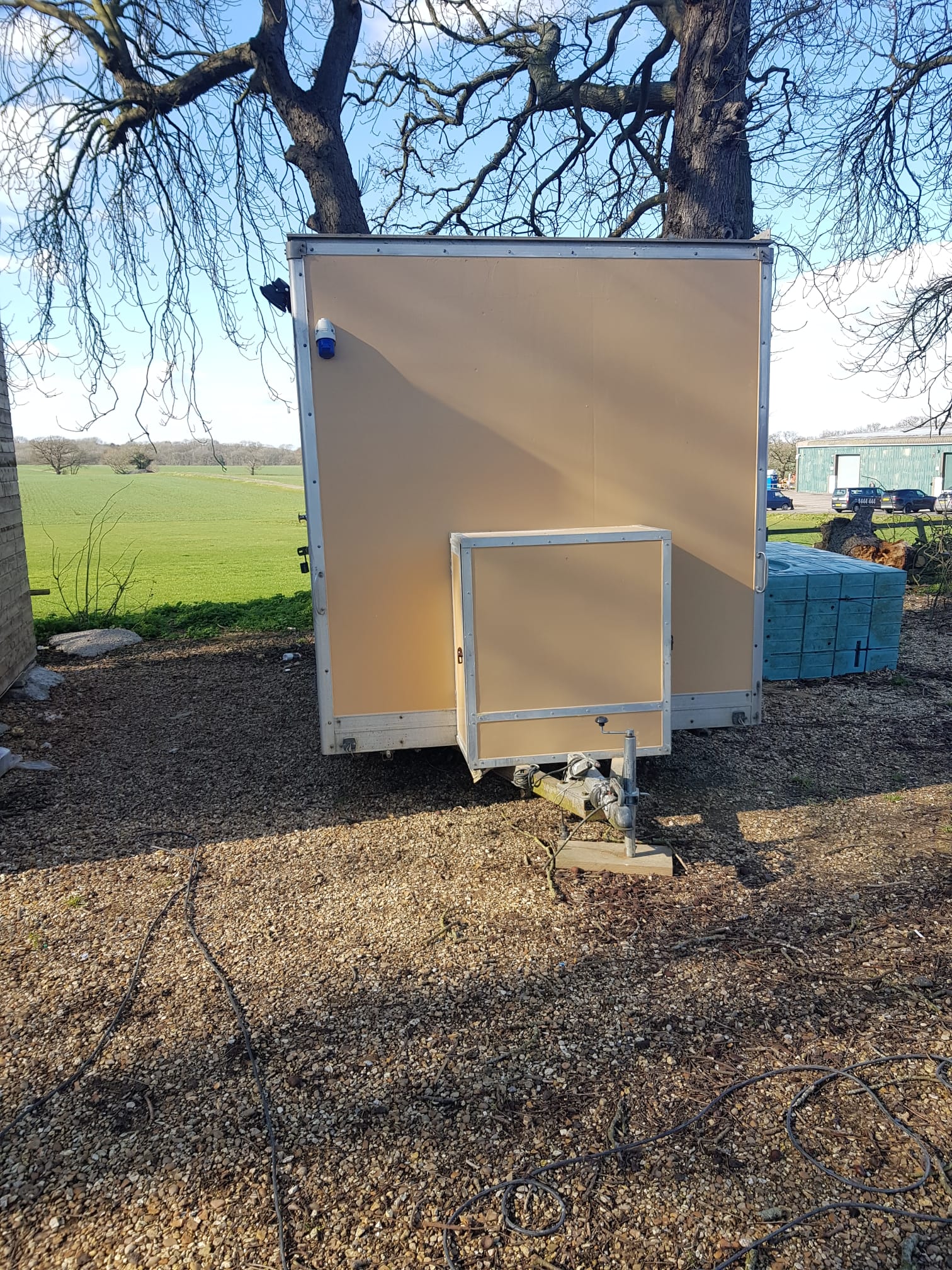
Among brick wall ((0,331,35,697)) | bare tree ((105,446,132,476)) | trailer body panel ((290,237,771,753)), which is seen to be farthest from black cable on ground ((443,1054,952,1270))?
bare tree ((105,446,132,476))

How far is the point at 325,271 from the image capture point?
14.0 ft

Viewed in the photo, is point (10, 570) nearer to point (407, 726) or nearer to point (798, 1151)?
point (407, 726)

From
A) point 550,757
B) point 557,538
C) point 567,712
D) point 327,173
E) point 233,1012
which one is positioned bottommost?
point 233,1012

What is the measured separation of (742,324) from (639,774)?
2.82 meters

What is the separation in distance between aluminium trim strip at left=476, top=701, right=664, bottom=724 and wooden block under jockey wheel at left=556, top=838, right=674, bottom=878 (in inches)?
→ 26.9

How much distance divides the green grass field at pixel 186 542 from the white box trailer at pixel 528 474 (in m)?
7.17

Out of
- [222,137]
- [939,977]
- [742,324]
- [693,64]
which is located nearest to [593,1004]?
[939,977]

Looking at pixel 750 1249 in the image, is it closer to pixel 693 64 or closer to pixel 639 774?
pixel 639 774

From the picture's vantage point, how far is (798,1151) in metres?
2.38

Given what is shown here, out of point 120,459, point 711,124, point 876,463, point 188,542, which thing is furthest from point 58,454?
point 876,463

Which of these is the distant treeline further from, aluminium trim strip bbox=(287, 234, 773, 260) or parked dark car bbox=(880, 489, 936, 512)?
parked dark car bbox=(880, 489, 936, 512)

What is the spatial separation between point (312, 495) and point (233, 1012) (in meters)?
2.50

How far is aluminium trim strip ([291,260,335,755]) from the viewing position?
4262mm

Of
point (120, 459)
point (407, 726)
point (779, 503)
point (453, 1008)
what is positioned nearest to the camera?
point (453, 1008)
